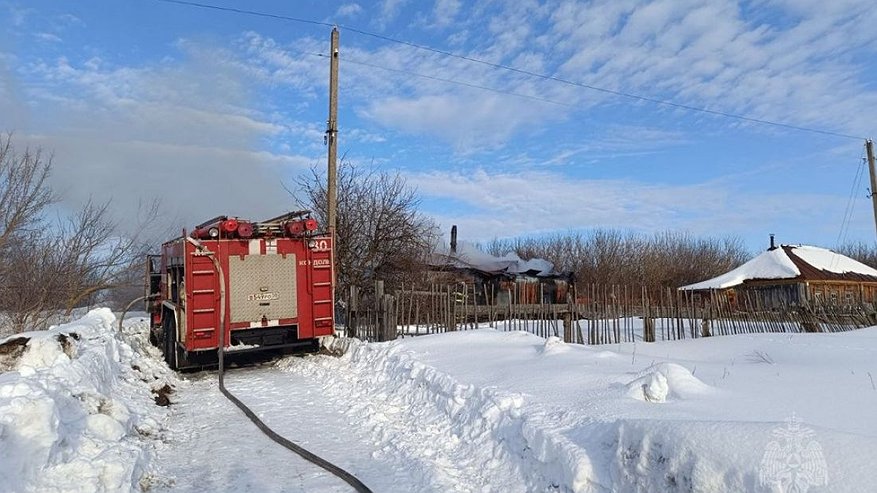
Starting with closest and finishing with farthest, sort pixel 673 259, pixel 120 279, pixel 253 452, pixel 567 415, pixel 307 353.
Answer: pixel 567 415 < pixel 253 452 < pixel 307 353 < pixel 120 279 < pixel 673 259

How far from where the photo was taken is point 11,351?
7.73m

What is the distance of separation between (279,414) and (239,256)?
477 cm

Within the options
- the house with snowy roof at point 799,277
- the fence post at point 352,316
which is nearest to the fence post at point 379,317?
the fence post at point 352,316

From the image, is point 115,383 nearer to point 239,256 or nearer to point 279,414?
point 279,414

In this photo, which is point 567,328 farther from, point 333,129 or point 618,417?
point 618,417

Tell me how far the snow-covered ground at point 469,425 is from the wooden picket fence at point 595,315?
13.1ft

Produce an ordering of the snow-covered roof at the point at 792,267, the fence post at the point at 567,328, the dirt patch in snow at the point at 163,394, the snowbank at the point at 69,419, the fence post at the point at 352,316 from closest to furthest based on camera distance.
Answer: the snowbank at the point at 69,419, the dirt patch in snow at the point at 163,394, the fence post at the point at 352,316, the fence post at the point at 567,328, the snow-covered roof at the point at 792,267

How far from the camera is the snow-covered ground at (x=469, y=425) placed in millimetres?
4000

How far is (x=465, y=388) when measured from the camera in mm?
7820

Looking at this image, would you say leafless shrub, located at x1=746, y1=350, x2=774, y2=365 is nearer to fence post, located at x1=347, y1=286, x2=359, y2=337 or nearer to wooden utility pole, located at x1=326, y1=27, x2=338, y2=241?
fence post, located at x1=347, y1=286, x2=359, y2=337

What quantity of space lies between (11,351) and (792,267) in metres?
37.0

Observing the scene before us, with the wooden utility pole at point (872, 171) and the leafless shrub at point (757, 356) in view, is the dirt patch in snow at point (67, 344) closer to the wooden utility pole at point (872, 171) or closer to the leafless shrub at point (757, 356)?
the leafless shrub at point (757, 356)

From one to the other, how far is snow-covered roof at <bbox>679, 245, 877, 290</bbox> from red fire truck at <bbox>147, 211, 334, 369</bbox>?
27405 millimetres

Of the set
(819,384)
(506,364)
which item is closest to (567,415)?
(819,384)
